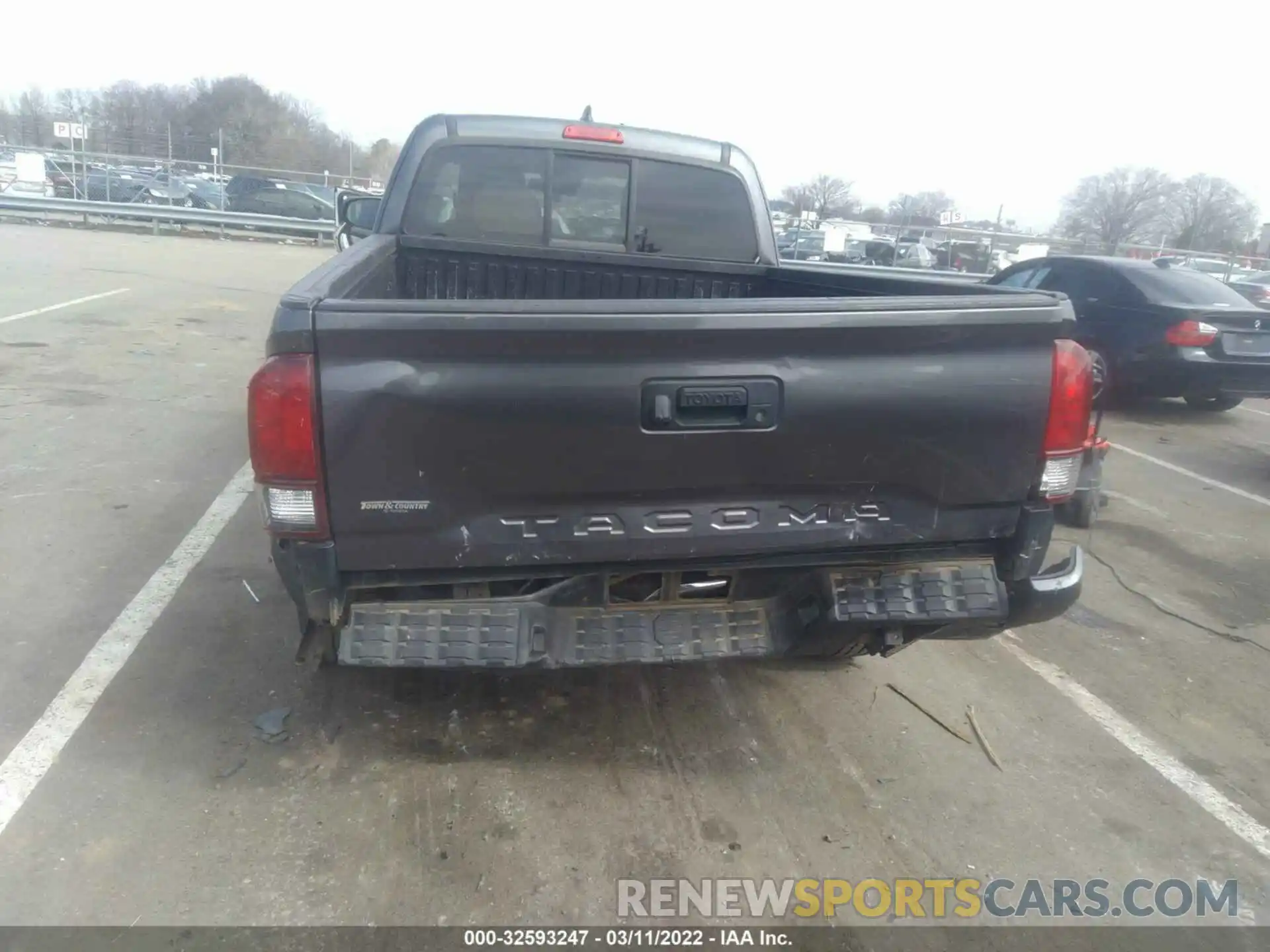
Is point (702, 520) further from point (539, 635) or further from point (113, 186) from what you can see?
point (113, 186)

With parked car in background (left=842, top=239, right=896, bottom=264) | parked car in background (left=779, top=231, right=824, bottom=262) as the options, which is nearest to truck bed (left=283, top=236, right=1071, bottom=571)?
parked car in background (left=779, top=231, right=824, bottom=262)

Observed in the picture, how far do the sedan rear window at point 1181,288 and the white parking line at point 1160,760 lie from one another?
671cm

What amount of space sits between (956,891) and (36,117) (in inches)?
1819

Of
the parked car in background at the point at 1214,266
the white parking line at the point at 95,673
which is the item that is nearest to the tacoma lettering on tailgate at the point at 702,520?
the white parking line at the point at 95,673

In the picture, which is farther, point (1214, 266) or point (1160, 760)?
point (1214, 266)

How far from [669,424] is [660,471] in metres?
0.14

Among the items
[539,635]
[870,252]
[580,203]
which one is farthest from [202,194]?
[539,635]

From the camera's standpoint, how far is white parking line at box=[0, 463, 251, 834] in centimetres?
318

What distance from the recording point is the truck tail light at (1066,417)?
9.46 ft

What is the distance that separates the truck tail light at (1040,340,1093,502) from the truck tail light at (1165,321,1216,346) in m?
7.51

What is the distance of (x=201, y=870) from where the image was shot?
2.79 m

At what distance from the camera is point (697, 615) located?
3086 mm

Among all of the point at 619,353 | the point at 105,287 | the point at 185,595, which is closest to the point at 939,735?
the point at 619,353

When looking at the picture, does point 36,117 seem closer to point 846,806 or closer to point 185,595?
point 185,595
